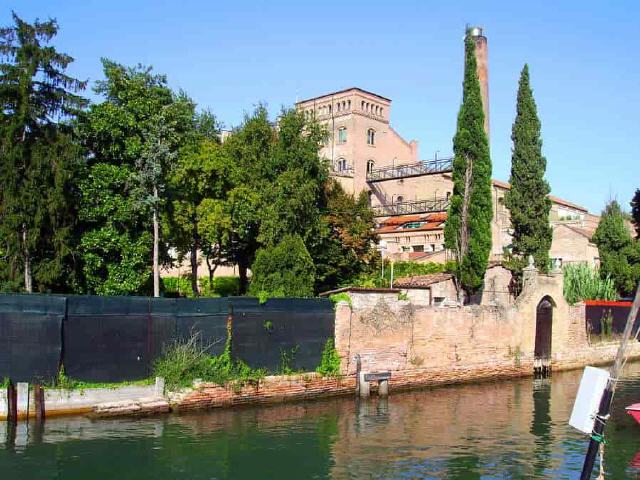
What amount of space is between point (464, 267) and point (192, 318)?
14.1 m

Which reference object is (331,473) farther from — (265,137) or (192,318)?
(265,137)

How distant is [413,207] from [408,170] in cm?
381

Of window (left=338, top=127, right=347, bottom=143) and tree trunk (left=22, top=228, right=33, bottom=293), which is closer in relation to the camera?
tree trunk (left=22, top=228, right=33, bottom=293)

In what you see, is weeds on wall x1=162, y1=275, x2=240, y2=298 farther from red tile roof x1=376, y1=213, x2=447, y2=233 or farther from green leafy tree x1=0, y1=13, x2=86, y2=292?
green leafy tree x1=0, y1=13, x2=86, y2=292

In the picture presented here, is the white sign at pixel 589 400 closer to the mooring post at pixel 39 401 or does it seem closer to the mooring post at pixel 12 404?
the mooring post at pixel 39 401

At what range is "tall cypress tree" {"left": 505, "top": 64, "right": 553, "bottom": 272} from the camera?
33.1 meters

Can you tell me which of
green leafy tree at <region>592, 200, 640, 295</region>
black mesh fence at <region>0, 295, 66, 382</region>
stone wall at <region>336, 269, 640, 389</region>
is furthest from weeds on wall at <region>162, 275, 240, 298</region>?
green leafy tree at <region>592, 200, 640, 295</region>

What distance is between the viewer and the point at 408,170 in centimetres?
4988

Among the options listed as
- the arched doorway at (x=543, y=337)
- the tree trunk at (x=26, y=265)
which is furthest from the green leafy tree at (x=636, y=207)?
the tree trunk at (x=26, y=265)

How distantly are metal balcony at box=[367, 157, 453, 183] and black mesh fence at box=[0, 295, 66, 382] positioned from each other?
33.4 meters

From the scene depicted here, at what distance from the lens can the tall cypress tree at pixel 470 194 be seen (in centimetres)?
2895

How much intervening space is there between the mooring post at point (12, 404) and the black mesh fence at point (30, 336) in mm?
458

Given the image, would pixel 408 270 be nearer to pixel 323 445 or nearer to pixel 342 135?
pixel 323 445

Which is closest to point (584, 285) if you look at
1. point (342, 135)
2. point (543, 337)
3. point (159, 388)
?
point (543, 337)
